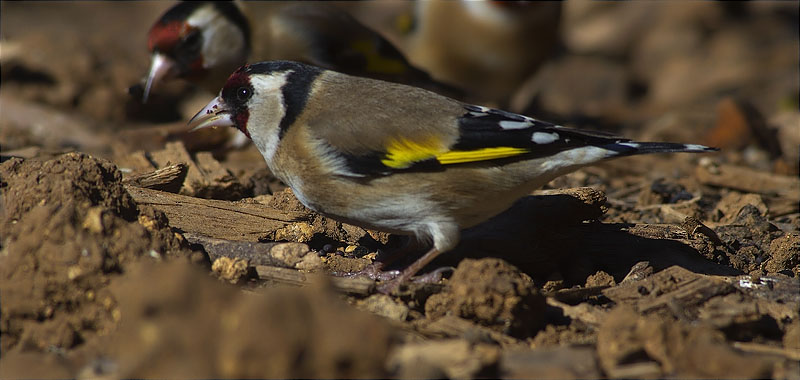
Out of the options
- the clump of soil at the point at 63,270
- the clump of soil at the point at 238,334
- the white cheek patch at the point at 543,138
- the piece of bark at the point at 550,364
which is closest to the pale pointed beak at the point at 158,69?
the clump of soil at the point at 63,270

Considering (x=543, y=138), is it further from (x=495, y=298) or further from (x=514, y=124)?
(x=495, y=298)

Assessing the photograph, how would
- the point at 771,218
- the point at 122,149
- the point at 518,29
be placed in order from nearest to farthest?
the point at 771,218, the point at 122,149, the point at 518,29

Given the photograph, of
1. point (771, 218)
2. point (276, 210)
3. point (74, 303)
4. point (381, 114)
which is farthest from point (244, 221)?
point (771, 218)

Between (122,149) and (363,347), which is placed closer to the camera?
(363,347)

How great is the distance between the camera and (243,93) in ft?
15.2

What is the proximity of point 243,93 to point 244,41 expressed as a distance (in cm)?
261

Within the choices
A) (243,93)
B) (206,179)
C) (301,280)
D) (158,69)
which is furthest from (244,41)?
(301,280)

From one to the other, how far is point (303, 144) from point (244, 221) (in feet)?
2.00

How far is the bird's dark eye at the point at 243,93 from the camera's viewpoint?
462 centimetres

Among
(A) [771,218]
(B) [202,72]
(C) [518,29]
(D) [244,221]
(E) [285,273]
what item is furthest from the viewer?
(C) [518,29]

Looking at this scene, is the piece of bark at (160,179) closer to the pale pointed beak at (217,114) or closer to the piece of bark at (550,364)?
the pale pointed beak at (217,114)

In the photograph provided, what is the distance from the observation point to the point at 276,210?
4680mm

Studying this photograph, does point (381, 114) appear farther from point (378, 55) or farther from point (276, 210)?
Answer: point (378, 55)

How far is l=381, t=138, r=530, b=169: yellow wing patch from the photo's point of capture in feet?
13.3
